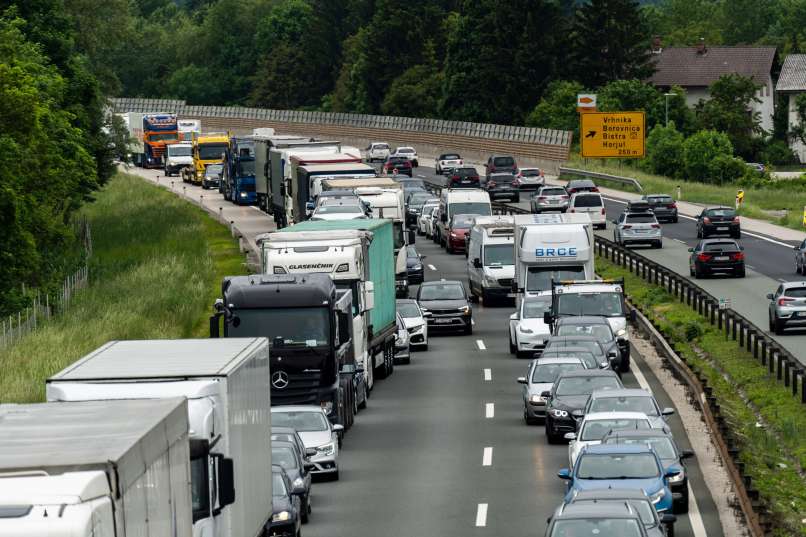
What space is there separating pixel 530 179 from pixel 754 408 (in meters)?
63.7

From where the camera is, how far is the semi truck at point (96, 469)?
9.84m

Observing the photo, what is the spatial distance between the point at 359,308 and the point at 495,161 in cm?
6685

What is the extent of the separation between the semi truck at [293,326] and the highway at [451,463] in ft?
5.36

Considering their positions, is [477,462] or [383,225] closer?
[477,462]

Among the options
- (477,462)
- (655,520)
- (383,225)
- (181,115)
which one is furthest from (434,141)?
(655,520)

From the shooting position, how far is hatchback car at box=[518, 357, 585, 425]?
110 ft

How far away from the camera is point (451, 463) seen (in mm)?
30016

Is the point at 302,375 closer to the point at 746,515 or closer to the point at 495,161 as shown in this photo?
the point at 746,515

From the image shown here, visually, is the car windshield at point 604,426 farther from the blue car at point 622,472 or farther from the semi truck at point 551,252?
the semi truck at point 551,252

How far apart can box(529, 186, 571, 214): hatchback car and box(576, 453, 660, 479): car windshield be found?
5582 cm

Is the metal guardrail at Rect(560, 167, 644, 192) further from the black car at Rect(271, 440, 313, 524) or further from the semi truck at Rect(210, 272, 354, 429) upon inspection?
the black car at Rect(271, 440, 313, 524)

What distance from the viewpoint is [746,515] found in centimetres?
2339

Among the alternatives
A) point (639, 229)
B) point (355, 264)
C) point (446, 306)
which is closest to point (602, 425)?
point (355, 264)

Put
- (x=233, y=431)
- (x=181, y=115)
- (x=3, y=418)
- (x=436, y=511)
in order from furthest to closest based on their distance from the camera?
(x=181, y=115) → (x=436, y=511) → (x=233, y=431) → (x=3, y=418)
